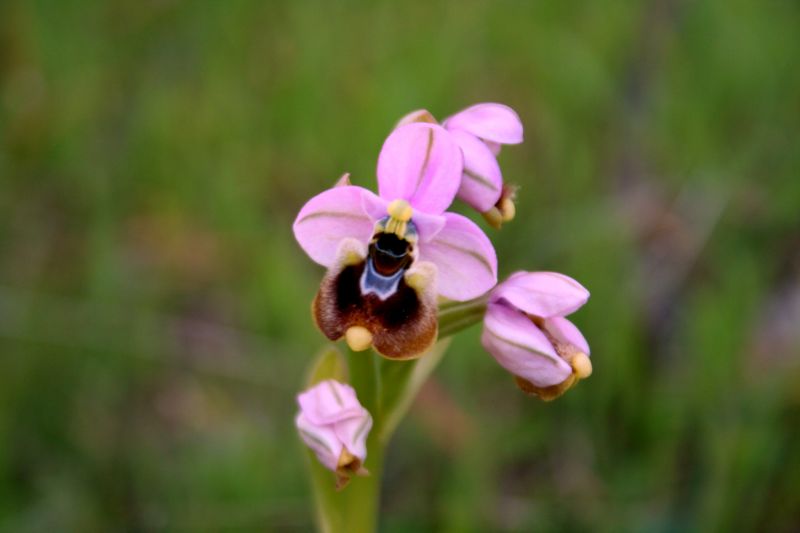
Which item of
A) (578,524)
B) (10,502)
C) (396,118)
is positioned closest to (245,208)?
(396,118)

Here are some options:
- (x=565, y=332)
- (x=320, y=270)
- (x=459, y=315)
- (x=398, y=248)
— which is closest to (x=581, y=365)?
(x=565, y=332)

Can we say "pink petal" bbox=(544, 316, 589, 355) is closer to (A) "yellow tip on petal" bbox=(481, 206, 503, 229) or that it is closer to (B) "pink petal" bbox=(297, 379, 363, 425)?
(A) "yellow tip on petal" bbox=(481, 206, 503, 229)

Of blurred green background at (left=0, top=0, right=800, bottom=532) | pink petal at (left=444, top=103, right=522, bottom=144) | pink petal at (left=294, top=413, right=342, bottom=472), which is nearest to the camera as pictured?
pink petal at (left=294, top=413, right=342, bottom=472)

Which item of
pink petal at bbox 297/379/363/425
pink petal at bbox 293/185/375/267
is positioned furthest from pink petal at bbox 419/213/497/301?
pink petal at bbox 297/379/363/425

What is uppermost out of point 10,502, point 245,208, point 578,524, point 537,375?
point 537,375

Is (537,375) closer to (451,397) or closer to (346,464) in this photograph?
(346,464)

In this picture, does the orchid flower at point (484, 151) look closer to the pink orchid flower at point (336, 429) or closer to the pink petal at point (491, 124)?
the pink petal at point (491, 124)

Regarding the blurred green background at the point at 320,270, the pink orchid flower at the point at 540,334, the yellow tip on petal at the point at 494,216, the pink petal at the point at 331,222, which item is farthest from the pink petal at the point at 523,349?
the blurred green background at the point at 320,270

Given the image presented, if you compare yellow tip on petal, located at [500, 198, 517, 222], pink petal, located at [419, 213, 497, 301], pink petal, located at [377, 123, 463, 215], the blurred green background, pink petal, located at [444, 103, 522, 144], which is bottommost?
the blurred green background
